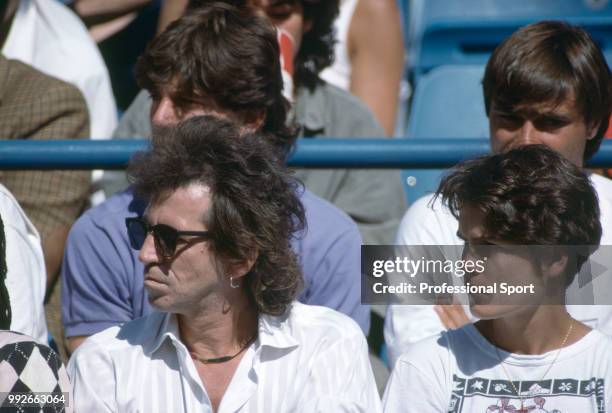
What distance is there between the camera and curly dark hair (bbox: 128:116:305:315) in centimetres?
222

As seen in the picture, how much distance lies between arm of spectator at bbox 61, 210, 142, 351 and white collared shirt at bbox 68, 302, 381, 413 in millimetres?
289

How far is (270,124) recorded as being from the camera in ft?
9.22

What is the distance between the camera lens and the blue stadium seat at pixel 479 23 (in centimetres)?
404

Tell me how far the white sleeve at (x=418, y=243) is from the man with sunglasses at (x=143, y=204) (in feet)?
0.29

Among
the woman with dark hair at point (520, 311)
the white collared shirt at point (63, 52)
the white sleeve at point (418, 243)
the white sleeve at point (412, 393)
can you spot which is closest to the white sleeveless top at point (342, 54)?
the white collared shirt at point (63, 52)

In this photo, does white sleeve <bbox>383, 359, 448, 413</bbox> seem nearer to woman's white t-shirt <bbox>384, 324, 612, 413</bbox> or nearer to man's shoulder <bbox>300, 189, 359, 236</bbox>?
woman's white t-shirt <bbox>384, 324, 612, 413</bbox>

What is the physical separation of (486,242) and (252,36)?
2.91ft

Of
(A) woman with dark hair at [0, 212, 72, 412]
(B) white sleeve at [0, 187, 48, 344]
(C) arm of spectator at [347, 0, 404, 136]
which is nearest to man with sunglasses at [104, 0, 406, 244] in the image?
(C) arm of spectator at [347, 0, 404, 136]

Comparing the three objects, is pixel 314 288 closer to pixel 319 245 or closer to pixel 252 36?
pixel 319 245

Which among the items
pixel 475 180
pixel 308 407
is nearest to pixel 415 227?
pixel 475 180

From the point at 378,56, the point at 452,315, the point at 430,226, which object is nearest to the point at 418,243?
the point at 430,226

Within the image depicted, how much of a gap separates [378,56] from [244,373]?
1.81m

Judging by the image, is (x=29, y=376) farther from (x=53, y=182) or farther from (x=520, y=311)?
(x=53, y=182)

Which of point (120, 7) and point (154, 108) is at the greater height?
point (120, 7)
